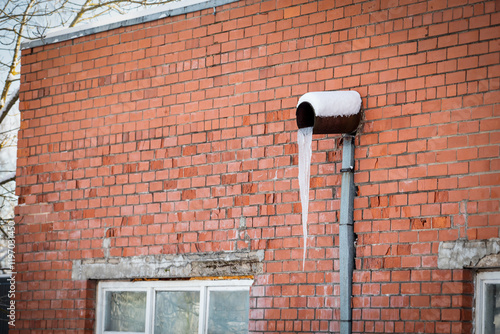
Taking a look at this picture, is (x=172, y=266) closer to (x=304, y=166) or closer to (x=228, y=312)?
(x=228, y=312)

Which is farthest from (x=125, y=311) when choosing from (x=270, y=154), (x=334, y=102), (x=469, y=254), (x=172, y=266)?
(x=469, y=254)

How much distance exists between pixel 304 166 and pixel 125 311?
7.86 ft

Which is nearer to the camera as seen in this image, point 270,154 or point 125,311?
point 270,154

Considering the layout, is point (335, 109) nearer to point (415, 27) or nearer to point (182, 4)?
point (415, 27)

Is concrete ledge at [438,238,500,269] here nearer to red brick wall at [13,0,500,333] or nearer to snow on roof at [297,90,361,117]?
red brick wall at [13,0,500,333]

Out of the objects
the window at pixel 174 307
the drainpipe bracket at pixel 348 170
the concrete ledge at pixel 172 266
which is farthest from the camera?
the window at pixel 174 307

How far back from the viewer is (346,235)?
529 centimetres

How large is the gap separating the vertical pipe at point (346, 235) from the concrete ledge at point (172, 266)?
0.81m

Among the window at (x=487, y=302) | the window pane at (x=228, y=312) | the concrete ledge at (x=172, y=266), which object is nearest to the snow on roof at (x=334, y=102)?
the concrete ledge at (x=172, y=266)

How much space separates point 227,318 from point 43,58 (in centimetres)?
343

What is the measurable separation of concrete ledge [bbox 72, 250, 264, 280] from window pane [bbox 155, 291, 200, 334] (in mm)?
217

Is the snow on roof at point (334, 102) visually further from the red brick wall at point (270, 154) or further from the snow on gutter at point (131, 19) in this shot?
the snow on gutter at point (131, 19)

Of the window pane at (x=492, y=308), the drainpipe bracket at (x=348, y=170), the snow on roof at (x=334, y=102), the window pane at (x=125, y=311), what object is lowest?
the window pane at (x=125, y=311)

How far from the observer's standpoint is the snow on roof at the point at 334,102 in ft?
16.9
